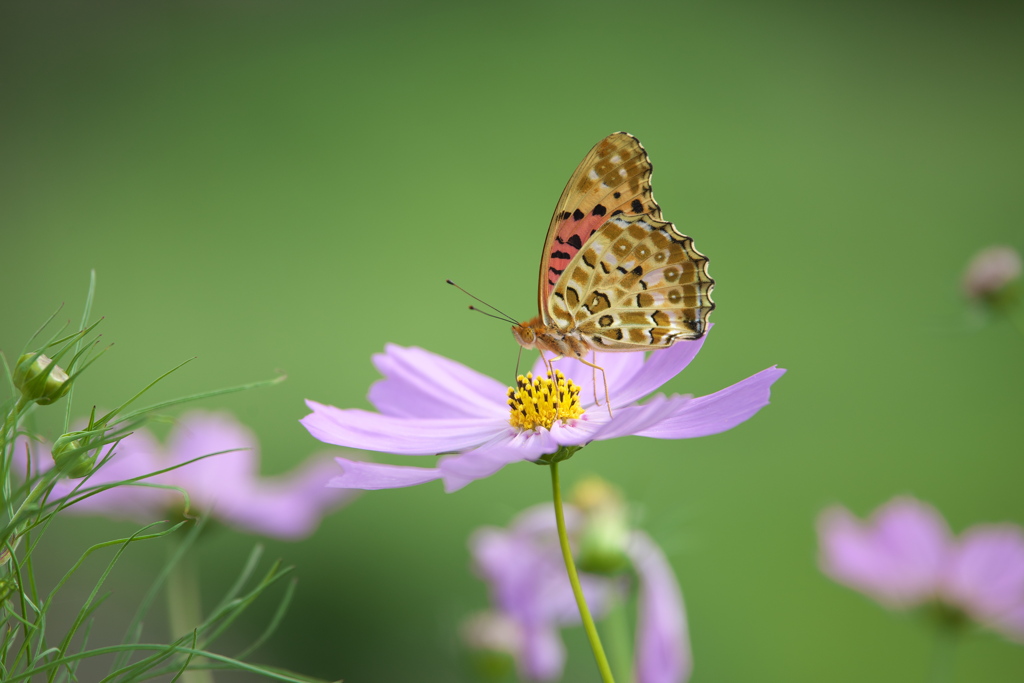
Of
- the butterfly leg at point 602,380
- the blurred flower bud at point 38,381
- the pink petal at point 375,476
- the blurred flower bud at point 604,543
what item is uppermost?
the butterfly leg at point 602,380

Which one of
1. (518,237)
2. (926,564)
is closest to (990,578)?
(926,564)

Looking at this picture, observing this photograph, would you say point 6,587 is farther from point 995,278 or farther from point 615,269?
point 995,278

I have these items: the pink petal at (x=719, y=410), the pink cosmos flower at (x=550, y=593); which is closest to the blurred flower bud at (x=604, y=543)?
the pink cosmos flower at (x=550, y=593)

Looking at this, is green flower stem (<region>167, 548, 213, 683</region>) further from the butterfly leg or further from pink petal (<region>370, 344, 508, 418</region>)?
the butterfly leg

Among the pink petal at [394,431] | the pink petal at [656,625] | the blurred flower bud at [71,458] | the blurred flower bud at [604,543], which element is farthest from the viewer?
the blurred flower bud at [604,543]

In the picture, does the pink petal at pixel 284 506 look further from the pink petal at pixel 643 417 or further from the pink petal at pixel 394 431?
the pink petal at pixel 643 417

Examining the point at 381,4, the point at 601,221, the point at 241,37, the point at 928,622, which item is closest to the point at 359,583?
the point at 928,622

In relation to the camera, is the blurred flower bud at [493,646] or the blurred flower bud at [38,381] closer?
the blurred flower bud at [38,381]
